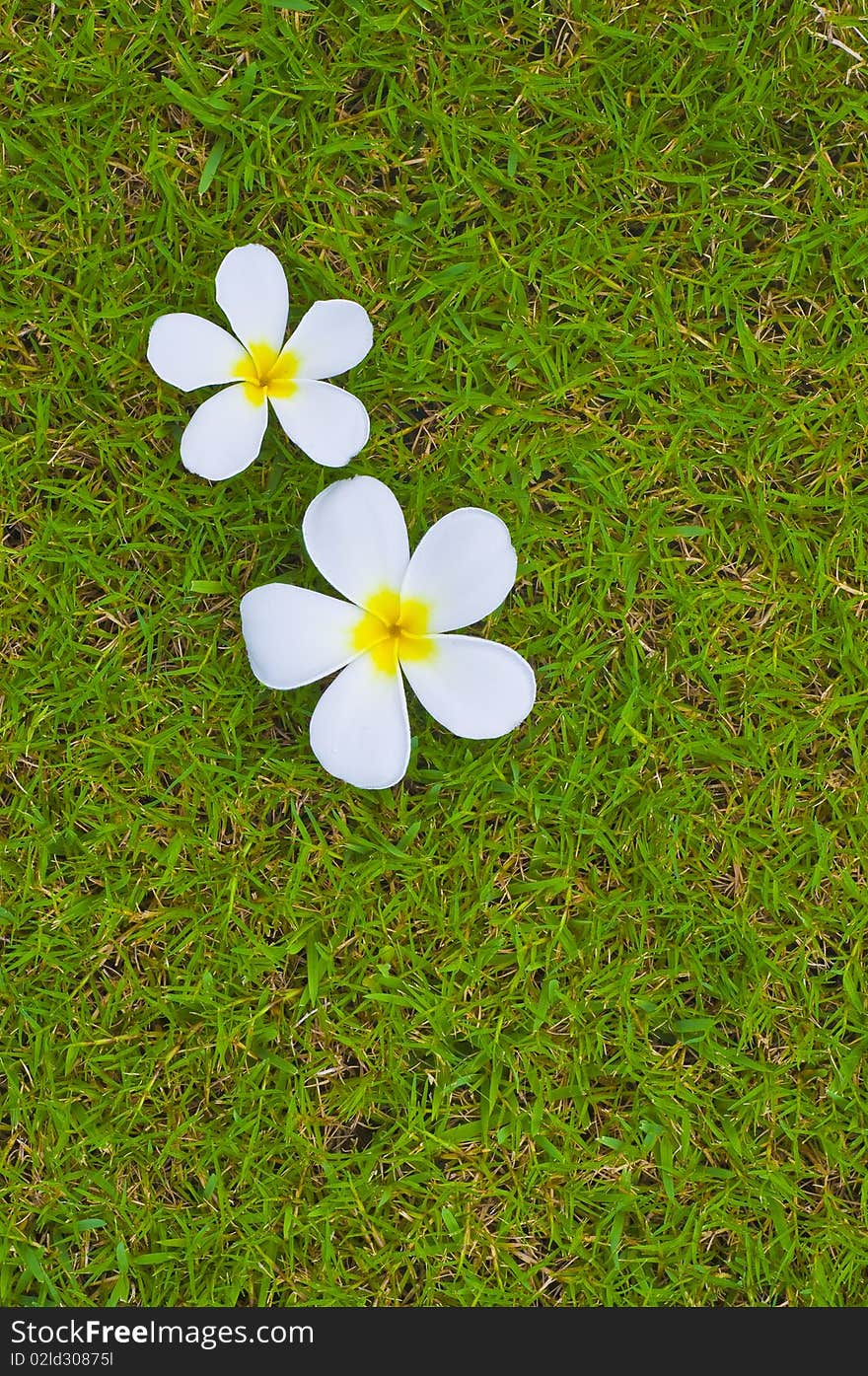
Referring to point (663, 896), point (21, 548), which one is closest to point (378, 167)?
point (21, 548)

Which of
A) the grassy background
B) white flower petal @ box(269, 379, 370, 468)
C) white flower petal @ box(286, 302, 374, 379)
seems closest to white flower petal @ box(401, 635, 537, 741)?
the grassy background

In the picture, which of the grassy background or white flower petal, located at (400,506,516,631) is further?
the grassy background

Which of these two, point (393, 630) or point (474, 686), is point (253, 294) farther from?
point (474, 686)

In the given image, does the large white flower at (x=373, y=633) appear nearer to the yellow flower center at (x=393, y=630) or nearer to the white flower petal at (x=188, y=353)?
the yellow flower center at (x=393, y=630)

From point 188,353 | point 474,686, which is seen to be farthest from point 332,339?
point 474,686

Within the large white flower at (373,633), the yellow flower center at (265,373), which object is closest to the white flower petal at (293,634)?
the large white flower at (373,633)

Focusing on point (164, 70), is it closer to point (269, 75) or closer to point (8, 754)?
point (269, 75)

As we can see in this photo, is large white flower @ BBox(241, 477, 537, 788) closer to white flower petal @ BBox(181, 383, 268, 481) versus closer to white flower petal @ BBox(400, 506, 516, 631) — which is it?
white flower petal @ BBox(400, 506, 516, 631)
